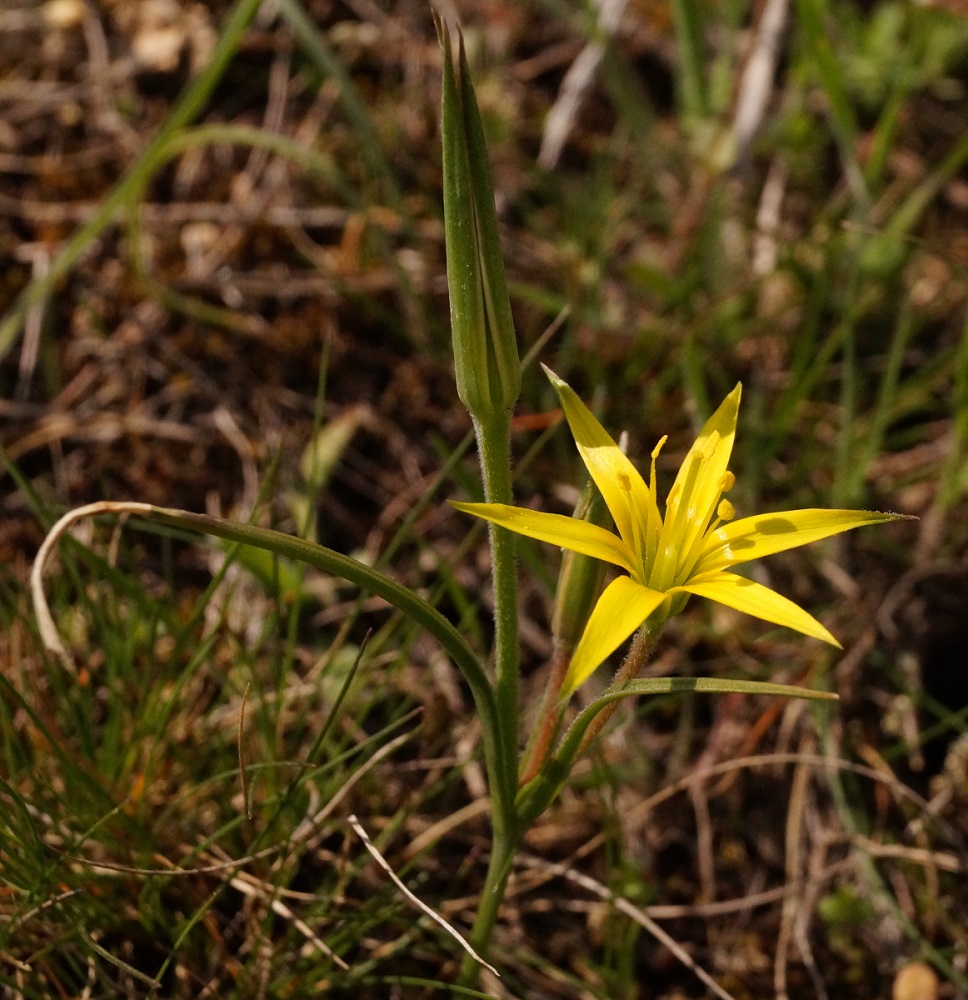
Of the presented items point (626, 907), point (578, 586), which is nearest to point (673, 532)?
point (578, 586)

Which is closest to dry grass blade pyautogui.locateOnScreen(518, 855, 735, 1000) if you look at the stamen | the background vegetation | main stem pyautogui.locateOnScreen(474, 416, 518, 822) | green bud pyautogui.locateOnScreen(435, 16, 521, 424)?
the background vegetation

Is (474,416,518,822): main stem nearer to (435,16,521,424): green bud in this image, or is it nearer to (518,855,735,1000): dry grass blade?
(435,16,521,424): green bud

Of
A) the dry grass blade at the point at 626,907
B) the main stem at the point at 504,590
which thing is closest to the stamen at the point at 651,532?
the main stem at the point at 504,590

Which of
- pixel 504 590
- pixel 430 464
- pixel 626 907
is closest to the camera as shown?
pixel 504 590

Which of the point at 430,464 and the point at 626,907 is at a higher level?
the point at 430,464

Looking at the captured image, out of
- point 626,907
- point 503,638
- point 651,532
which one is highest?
point 651,532

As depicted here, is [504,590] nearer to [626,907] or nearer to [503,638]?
[503,638]
